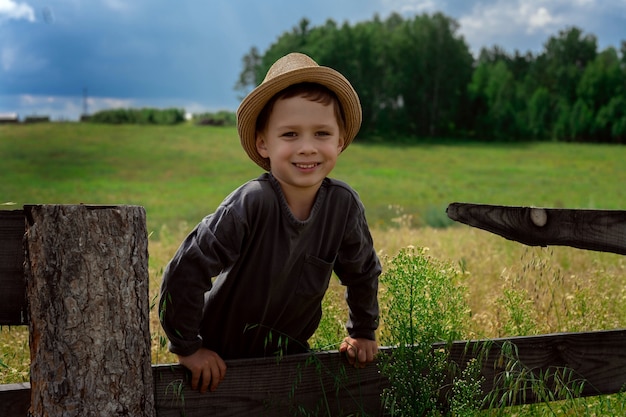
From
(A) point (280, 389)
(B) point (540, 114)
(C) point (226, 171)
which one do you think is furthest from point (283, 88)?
(B) point (540, 114)

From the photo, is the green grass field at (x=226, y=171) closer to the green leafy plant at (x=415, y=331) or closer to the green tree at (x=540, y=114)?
the green tree at (x=540, y=114)

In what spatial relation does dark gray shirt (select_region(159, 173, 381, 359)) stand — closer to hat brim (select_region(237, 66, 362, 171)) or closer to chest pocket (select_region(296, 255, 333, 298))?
chest pocket (select_region(296, 255, 333, 298))

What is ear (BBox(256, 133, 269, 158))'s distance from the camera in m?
3.27

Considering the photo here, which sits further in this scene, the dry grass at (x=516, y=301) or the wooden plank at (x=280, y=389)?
the dry grass at (x=516, y=301)

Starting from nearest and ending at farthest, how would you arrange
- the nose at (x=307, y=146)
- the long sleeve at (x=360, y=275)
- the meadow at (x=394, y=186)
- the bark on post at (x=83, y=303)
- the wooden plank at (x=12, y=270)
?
1. the bark on post at (x=83, y=303)
2. the wooden plank at (x=12, y=270)
3. the nose at (x=307, y=146)
4. the long sleeve at (x=360, y=275)
5. the meadow at (x=394, y=186)

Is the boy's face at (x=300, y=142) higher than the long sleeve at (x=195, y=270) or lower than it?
higher

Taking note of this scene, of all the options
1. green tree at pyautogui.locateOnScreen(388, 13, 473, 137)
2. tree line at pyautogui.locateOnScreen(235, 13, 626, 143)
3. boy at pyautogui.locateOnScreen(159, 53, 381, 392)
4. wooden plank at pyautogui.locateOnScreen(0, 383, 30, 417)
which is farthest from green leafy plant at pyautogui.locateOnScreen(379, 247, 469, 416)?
green tree at pyautogui.locateOnScreen(388, 13, 473, 137)

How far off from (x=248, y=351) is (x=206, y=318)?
258mm

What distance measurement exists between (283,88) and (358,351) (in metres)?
1.24

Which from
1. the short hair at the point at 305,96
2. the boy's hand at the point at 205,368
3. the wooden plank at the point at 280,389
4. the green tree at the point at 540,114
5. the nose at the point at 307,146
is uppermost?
the green tree at the point at 540,114

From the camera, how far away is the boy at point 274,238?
120 inches

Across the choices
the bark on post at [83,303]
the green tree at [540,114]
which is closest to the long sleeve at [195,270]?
the bark on post at [83,303]

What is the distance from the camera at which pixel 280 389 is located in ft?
10.7

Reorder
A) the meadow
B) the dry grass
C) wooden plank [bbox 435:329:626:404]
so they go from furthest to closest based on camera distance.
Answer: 1. the meadow
2. the dry grass
3. wooden plank [bbox 435:329:626:404]
